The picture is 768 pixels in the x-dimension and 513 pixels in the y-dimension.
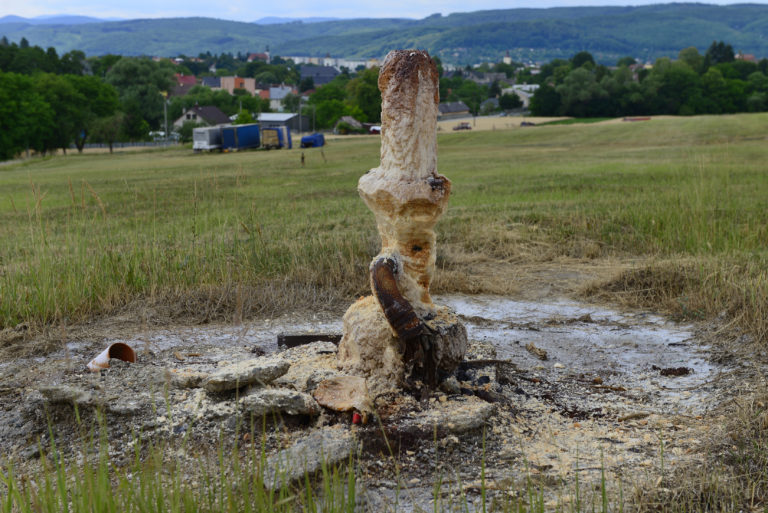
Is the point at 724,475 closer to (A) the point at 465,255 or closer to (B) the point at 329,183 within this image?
(A) the point at 465,255

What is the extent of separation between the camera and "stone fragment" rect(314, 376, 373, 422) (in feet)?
14.4

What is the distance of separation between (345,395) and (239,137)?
48.5 meters

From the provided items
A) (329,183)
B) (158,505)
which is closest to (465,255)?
(158,505)

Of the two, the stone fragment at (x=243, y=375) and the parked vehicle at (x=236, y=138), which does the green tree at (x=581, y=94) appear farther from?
the stone fragment at (x=243, y=375)

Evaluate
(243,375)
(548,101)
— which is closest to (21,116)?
(548,101)

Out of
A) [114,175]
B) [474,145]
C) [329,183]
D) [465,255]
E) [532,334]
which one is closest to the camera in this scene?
[532,334]

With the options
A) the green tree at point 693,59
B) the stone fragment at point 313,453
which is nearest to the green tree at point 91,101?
the stone fragment at point 313,453

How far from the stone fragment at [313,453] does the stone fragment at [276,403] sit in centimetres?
19

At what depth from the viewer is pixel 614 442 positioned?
4.30 meters

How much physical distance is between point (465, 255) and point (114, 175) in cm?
2345

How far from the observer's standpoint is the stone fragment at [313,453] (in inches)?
143

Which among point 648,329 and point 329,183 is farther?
point 329,183

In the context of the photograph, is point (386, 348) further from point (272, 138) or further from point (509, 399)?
point (272, 138)

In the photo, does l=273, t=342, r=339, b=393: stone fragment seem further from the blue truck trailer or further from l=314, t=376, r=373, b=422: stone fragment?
the blue truck trailer
